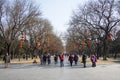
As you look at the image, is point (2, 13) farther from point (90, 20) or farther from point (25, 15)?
point (90, 20)

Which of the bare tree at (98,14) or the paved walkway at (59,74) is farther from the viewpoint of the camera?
the bare tree at (98,14)

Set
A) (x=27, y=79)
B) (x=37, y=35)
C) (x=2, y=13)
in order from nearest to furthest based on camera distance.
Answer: (x=27, y=79) < (x=2, y=13) < (x=37, y=35)

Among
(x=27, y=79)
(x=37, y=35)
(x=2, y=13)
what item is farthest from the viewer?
(x=37, y=35)

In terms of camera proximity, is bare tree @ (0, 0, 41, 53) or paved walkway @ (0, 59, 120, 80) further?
bare tree @ (0, 0, 41, 53)

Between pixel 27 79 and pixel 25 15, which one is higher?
pixel 25 15

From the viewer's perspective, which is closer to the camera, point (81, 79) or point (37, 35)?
point (81, 79)

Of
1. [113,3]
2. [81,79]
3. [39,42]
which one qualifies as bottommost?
[81,79]

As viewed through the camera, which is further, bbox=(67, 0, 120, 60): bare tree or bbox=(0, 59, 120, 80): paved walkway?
bbox=(67, 0, 120, 60): bare tree

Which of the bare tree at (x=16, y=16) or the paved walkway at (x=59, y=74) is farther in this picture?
the bare tree at (x=16, y=16)

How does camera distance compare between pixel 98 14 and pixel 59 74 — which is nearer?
pixel 59 74

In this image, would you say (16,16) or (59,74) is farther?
(16,16)

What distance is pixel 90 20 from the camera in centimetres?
6297

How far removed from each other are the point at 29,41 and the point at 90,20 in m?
37.0

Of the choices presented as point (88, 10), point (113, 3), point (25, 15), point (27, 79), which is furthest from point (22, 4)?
point (27, 79)
